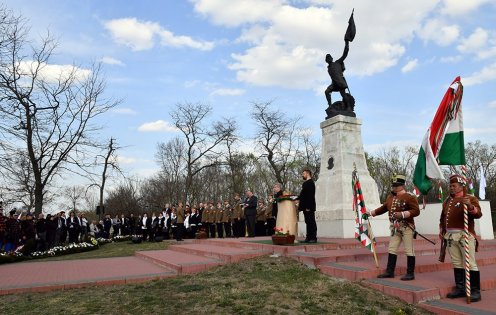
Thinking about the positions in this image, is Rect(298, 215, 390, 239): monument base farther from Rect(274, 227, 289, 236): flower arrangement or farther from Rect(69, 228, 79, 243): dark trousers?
Rect(69, 228, 79, 243): dark trousers

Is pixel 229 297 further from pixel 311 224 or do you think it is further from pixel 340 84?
pixel 340 84

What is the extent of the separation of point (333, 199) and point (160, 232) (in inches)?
459

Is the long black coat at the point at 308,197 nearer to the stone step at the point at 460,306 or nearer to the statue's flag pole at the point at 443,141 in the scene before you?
the statue's flag pole at the point at 443,141

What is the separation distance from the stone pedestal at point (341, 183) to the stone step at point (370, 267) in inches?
173

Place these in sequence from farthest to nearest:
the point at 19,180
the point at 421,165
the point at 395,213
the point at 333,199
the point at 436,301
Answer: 1. the point at 19,180
2. the point at 333,199
3. the point at 421,165
4. the point at 395,213
5. the point at 436,301

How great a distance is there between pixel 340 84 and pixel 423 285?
9623 millimetres

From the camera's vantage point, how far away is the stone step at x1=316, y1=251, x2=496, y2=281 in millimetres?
6773

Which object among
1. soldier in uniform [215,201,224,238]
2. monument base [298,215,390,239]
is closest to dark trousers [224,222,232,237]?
soldier in uniform [215,201,224,238]

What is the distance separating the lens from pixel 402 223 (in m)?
6.57

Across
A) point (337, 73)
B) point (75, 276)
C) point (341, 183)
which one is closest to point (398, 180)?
point (341, 183)

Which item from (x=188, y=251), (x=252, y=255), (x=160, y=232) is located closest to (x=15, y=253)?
(x=188, y=251)

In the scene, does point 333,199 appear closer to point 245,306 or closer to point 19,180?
point 245,306

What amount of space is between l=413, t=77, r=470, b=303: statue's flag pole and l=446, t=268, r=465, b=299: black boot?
5.20 feet

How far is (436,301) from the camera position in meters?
5.55
